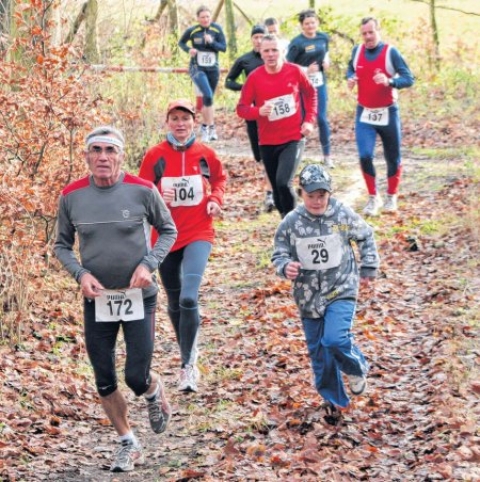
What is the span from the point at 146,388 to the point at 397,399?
2.04m

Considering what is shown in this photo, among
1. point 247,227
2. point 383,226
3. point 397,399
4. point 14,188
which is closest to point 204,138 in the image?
point 247,227

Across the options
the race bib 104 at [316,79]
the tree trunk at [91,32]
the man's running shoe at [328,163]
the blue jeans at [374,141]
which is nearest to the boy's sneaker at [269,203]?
the blue jeans at [374,141]

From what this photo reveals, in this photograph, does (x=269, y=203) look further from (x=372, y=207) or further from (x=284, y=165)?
(x=284, y=165)

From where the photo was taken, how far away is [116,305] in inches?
257

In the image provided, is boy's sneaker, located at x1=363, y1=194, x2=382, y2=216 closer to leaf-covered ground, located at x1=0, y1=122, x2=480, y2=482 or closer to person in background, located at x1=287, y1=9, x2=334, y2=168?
leaf-covered ground, located at x1=0, y1=122, x2=480, y2=482

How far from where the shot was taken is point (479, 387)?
7.42 m

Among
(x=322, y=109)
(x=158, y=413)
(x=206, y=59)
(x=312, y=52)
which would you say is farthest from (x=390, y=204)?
(x=158, y=413)

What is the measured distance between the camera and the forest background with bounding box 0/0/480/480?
309 inches

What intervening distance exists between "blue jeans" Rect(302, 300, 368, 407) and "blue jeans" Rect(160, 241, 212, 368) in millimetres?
1100

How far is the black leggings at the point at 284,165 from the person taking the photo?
1151 cm

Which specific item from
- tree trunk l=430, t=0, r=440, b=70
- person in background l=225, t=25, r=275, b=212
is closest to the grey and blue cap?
person in background l=225, t=25, r=275, b=212

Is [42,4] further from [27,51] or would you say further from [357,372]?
[357,372]

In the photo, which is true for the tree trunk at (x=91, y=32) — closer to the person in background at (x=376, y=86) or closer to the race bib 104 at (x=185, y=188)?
the person in background at (x=376, y=86)

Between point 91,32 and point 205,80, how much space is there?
23.0 ft
